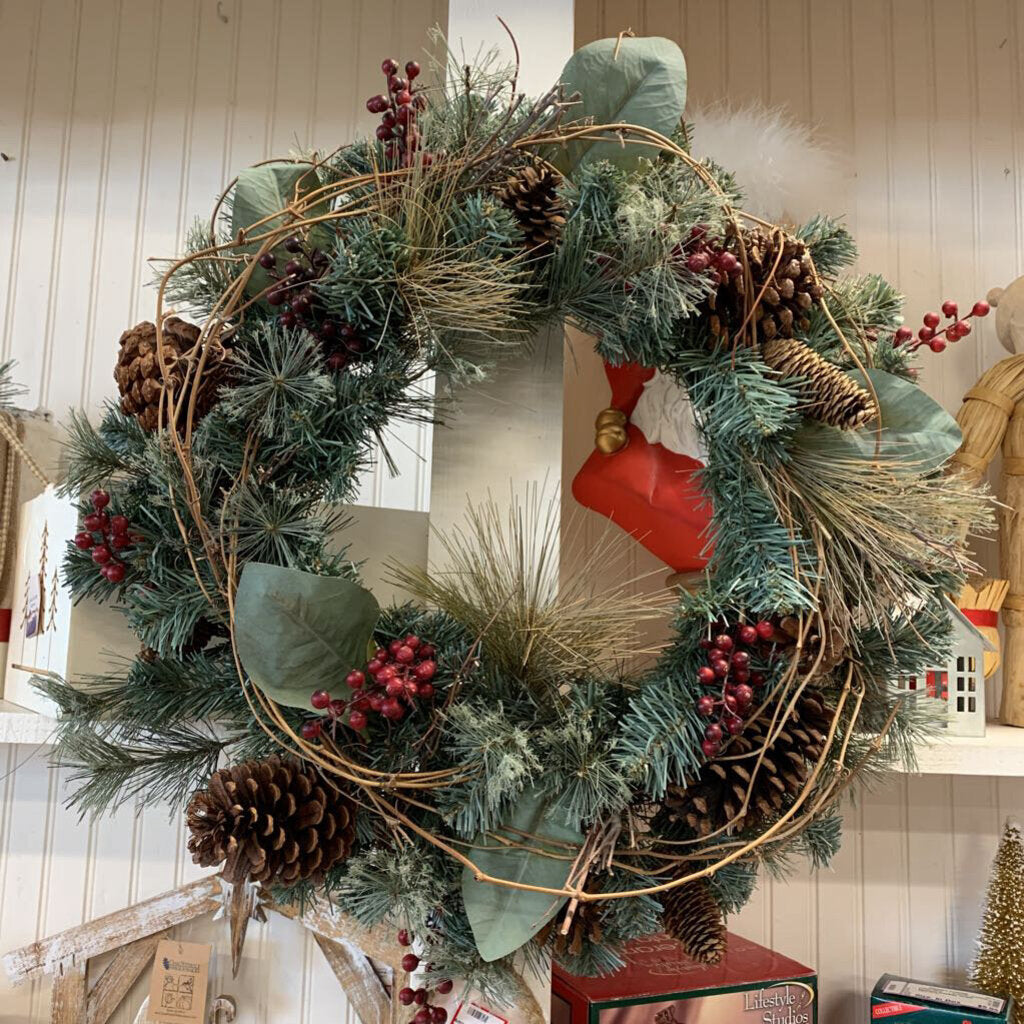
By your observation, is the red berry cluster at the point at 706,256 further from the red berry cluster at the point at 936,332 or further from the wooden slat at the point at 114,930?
the wooden slat at the point at 114,930

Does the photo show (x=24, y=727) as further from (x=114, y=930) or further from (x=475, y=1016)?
(x=475, y=1016)

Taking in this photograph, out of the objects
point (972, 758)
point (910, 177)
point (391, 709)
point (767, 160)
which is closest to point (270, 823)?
point (391, 709)

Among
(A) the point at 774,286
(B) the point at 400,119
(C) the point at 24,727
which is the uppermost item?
(B) the point at 400,119

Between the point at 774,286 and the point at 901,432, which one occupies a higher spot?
the point at 774,286

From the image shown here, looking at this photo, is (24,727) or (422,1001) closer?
(422,1001)

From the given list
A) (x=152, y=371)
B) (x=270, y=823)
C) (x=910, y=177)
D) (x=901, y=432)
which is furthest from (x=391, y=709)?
(x=910, y=177)

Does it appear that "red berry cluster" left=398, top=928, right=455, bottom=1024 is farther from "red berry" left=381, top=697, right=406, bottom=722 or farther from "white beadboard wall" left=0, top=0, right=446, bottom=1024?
"white beadboard wall" left=0, top=0, right=446, bottom=1024

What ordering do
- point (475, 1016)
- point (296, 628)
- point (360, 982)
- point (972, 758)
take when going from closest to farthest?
point (296, 628) < point (475, 1016) < point (972, 758) < point (360, 982)

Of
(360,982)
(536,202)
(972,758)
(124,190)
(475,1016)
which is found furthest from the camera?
(124,190)

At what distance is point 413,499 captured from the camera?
1.27m

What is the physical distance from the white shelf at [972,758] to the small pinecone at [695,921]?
370 mm

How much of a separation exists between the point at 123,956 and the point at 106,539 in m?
0.64

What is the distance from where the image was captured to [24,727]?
0.97m

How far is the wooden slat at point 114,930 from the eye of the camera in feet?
3.81
